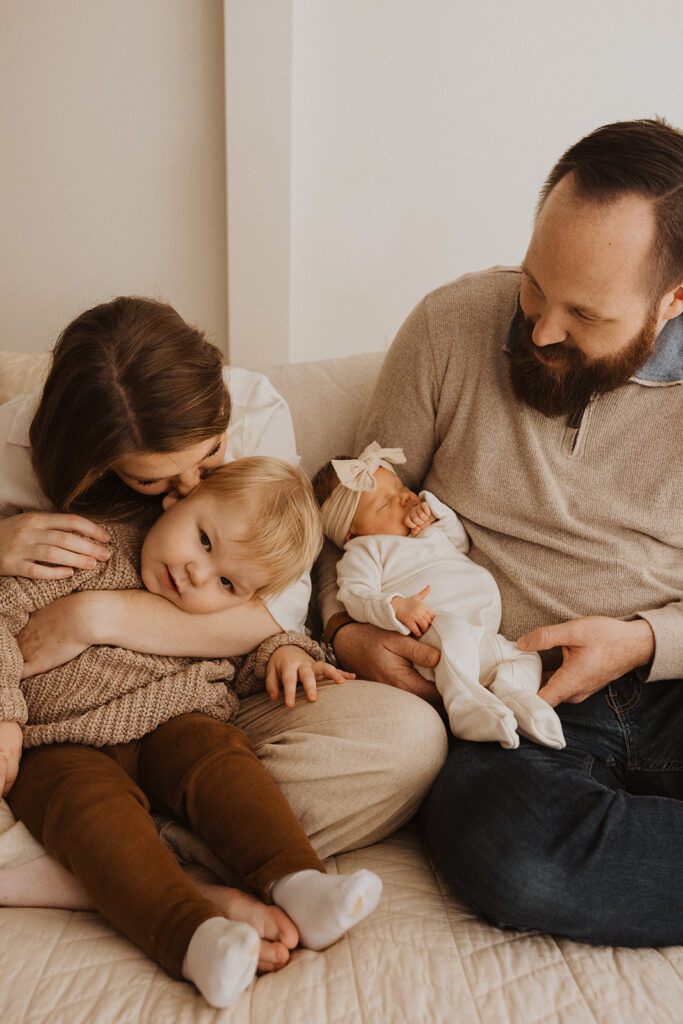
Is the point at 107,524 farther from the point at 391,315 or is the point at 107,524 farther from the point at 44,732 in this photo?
the point at 391,315

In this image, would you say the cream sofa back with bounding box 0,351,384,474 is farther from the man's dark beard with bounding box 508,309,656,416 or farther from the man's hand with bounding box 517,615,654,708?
the man's hand with bounding box 517,615,654,708

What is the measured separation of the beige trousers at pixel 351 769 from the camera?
1332mm

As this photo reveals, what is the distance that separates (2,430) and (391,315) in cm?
135

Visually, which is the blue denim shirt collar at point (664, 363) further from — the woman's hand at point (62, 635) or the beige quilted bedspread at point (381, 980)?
the woman's hand at point (62, 635)

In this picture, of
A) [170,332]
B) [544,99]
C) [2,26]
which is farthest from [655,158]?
[2,26]

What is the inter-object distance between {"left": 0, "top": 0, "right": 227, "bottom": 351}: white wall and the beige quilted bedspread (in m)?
1.87

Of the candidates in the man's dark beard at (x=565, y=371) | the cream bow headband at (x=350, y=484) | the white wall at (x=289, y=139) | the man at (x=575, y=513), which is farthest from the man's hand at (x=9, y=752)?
the white wall at (x=289, y=139)

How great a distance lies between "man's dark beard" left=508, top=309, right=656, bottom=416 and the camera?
1.52m

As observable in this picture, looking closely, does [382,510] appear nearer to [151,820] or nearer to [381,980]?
[151,820]

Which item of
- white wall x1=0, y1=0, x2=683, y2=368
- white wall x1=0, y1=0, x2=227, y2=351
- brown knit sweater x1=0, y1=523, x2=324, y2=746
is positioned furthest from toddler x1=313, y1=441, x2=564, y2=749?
white wall x1=0, y1=0, x2=227, y2=351

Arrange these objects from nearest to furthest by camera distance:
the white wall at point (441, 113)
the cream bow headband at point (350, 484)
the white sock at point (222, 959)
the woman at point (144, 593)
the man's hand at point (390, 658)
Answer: the white sock at point (222, 959) → the woman at point (144, 593) → the man's hand at point (390, 658) → the cream bow headband at point (350, 484) → the white wall at point (441, 113)

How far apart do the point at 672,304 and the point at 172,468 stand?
0.99 metres

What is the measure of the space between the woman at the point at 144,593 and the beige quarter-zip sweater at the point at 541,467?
330mm

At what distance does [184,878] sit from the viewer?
1151 millimetres
